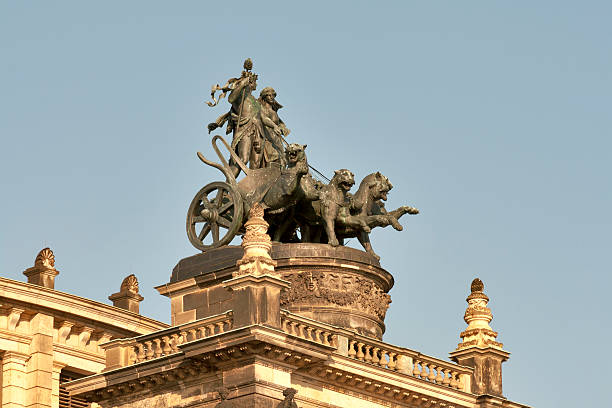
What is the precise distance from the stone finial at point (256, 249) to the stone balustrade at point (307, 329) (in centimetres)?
127

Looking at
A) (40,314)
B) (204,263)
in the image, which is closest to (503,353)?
(204,263)

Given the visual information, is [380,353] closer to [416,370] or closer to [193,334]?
[416,370]

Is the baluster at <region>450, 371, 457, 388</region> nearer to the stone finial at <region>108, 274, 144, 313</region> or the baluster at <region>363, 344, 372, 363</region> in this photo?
the baluster at <region>363, 344, 372, 363</region>

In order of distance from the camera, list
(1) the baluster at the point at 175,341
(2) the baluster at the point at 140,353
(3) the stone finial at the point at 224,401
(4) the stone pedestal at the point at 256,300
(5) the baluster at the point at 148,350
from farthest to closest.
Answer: (2) the baluster at the point at 140,353 → (5) the baluster at the point at 148,350 → (1) the baluster at the point at 175,341 → (4) the stone pedestal at the point at 256,300 → (3) the stone finial at the point at 224,401

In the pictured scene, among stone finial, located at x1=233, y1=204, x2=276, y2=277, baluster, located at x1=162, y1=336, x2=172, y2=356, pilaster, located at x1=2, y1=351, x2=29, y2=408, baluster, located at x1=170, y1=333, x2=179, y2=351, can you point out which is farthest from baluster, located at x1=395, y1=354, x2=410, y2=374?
pilaster, located at x1=2, y1=351, x2=29, y2=408

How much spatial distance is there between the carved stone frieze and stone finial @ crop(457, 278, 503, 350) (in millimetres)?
3370

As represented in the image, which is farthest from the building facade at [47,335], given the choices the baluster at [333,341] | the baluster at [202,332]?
the baluster at [333,341]

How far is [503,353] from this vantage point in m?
55.9

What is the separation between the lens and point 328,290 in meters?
53.8

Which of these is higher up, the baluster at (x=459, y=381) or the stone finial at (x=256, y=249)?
the stone finial at (x=256, y=249)

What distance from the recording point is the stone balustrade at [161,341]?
1998 inches

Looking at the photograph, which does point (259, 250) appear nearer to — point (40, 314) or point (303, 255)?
point (303, 255)

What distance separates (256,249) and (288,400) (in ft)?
13.3

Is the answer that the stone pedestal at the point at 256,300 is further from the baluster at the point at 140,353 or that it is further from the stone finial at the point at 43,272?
the stone finial at the point at 43,272
